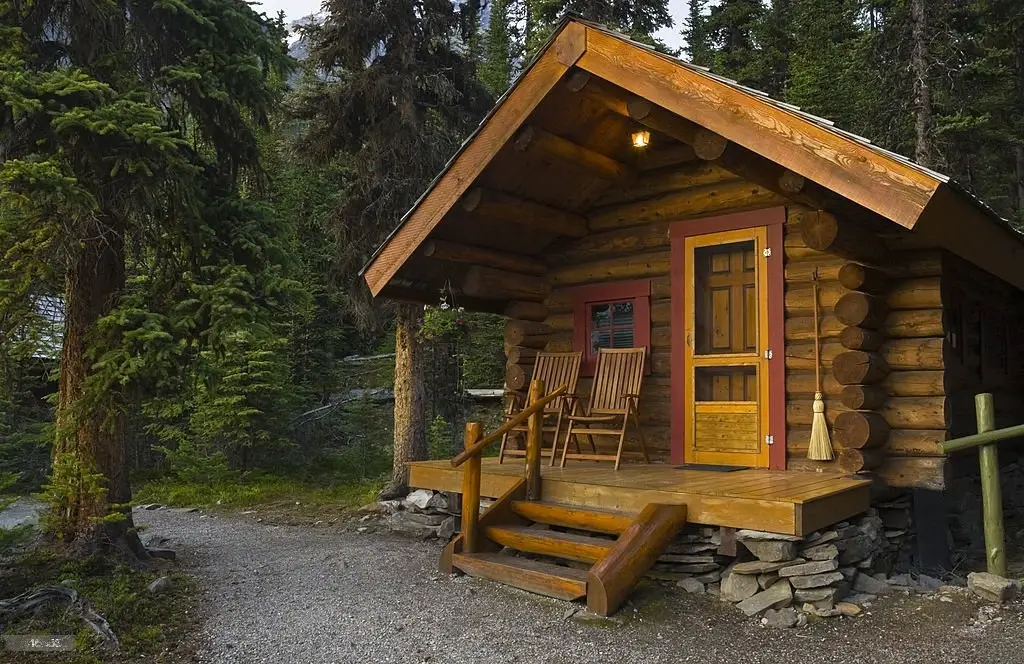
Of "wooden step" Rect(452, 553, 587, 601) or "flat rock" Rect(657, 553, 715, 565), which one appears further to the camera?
"flat rock" Rect(657, 553, 715, 565)

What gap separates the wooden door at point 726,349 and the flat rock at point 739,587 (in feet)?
5.57

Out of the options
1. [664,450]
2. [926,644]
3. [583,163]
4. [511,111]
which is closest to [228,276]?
[511,111]

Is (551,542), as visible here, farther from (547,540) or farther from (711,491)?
(711,491)

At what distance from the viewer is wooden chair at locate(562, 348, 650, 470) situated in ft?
22.8

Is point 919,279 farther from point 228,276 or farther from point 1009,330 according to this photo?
point 228,276

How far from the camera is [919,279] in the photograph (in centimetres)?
624

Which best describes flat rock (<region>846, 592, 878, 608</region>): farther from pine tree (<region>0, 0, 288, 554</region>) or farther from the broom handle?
pine tree (<region>0, 0, 288, 554</region>)

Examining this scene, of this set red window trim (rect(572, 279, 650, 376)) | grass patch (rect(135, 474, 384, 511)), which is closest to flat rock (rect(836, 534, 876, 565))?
red window trim (rect(572, 279, 650, 376))

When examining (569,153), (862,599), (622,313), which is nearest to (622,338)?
(622,313)

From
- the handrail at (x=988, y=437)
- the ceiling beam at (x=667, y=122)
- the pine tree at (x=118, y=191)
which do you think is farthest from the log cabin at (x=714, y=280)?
the pine tree at (x=118, y=191)

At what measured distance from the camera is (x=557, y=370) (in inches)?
309

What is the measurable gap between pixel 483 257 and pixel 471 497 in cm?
270

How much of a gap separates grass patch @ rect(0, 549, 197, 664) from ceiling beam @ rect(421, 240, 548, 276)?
3.52 m

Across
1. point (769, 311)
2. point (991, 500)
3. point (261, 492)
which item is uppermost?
point (769, 311)
